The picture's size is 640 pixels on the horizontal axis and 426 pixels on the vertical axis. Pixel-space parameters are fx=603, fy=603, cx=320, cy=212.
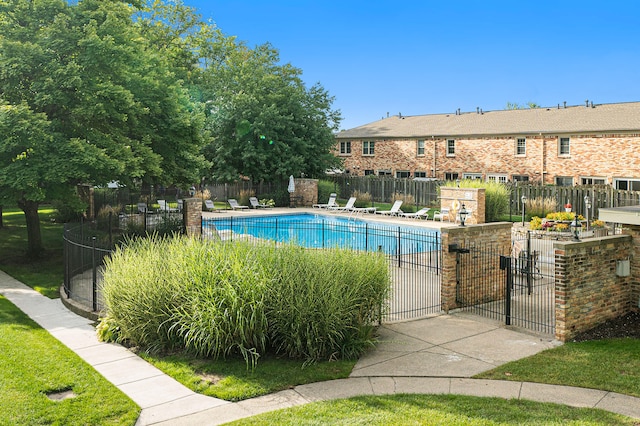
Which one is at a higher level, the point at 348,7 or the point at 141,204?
the point at 348,7

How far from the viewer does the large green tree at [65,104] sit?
16.5 meters

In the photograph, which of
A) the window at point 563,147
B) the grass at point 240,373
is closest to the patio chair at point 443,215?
the window at point 563,147

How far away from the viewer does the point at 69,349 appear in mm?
10141

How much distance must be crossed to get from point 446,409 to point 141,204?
971 inches

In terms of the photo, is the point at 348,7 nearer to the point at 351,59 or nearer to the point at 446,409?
the point at 351,59

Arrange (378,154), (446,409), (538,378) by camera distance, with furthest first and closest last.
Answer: (378,154) → (538,378) → (446,409)

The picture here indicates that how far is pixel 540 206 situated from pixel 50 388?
87.8 ft

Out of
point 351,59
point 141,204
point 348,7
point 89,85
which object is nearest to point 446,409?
point 89,85

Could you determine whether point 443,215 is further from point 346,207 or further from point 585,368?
point 585,368

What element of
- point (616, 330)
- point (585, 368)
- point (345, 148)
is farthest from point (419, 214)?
point (345, 148)

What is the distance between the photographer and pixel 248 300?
9.27m

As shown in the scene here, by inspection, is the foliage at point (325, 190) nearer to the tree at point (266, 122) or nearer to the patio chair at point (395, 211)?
the tree at point (266, 122)

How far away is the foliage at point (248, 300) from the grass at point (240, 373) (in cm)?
19

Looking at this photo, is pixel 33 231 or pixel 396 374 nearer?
pixel 396 374
